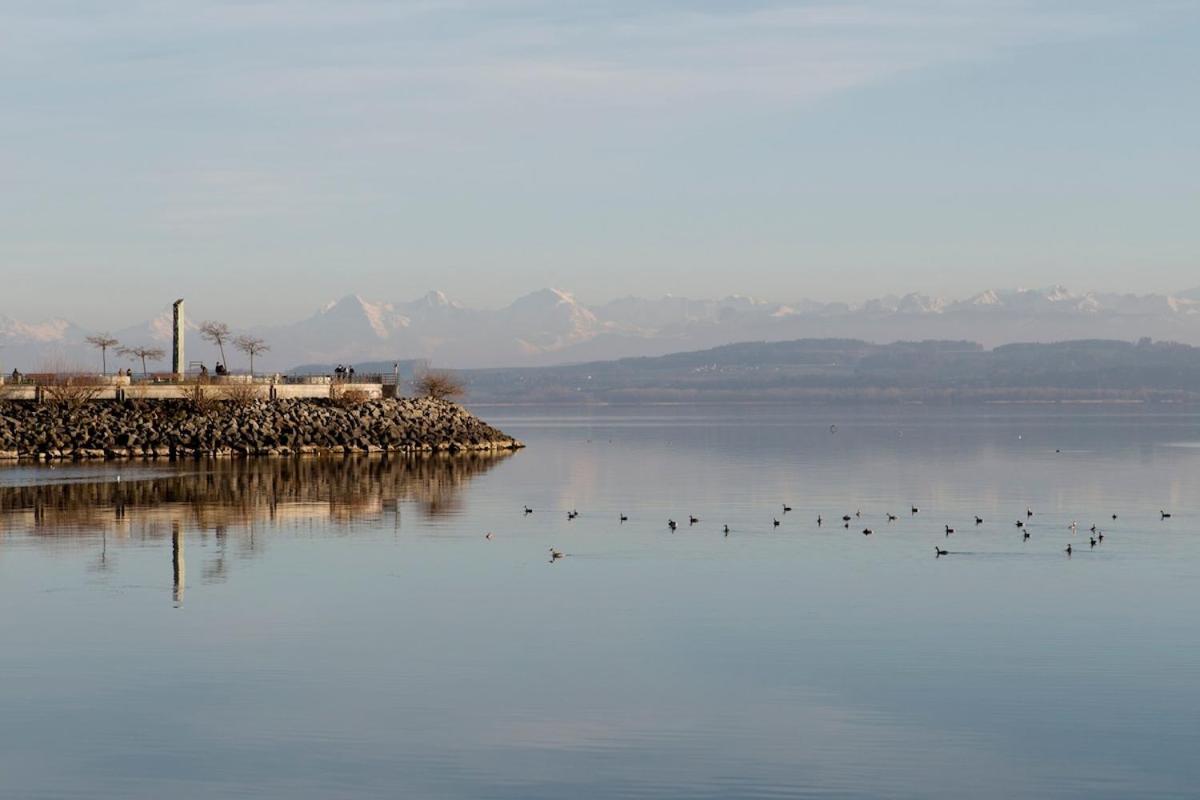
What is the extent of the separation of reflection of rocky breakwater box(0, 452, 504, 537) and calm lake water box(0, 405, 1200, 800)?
0.47 m

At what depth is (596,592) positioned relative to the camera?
39469mm

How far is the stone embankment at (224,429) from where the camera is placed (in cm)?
9975

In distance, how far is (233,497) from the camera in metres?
67.4

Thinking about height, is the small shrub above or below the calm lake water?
above

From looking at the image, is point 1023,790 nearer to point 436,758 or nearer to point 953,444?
point 436,758

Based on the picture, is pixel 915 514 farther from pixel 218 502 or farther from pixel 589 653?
pixel 589 653

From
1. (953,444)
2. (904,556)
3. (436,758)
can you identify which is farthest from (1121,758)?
(953,444)

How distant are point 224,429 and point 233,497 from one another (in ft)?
129

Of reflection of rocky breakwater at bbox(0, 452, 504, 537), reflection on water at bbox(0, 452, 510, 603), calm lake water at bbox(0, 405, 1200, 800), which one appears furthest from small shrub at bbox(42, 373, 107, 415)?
calm lake water at bbox(0, 405, 1200, 800)

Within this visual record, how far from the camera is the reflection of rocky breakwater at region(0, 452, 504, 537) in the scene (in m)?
56.2

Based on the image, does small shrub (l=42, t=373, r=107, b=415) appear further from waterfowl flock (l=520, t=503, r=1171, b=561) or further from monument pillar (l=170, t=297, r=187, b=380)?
waterfowl flock (l=520, t=503, r=1171, b=561)

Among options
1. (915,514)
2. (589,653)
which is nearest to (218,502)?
(915,514)

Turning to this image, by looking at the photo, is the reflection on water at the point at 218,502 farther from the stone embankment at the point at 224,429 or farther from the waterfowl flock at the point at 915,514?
the stone embankment at the point at 224,429

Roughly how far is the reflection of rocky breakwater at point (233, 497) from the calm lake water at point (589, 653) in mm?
474
